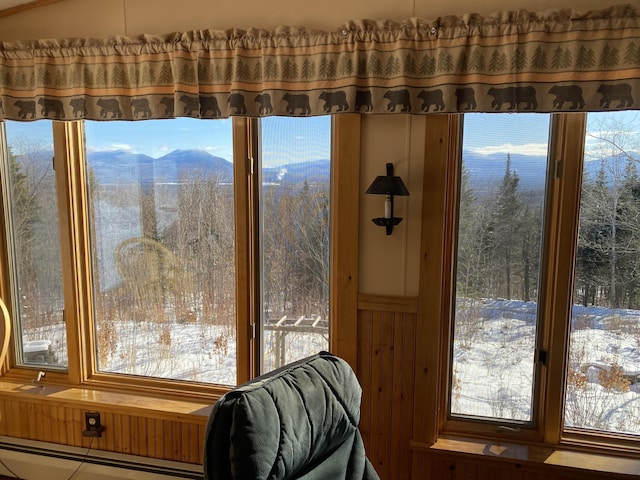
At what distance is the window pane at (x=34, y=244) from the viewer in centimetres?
247

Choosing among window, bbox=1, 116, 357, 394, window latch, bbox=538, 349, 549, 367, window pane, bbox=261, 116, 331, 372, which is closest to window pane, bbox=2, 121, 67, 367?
window, bbox=1, 116, 357, 394

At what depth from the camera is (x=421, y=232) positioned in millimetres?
2010

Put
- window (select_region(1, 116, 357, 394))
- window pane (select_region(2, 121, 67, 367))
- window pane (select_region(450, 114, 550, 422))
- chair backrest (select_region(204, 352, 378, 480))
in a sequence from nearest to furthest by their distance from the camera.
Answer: chair backrest (select_region(204, 352, 378, 480)), window pane (select_region(450, 114, 550, 422)), window (select_region(1, 116, 357, 394)), window pane (select_region(2, 121, 67, 367))

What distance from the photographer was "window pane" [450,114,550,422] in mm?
1979

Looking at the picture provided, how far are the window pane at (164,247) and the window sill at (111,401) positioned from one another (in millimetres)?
133

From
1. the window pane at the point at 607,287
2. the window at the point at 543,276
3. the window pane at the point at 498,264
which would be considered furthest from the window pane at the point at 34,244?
the window pane at the point at 607,287

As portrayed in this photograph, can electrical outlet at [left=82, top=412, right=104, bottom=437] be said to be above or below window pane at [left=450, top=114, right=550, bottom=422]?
below

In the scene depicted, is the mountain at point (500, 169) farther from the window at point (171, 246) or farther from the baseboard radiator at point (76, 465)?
the baseboard radiator at point (76, 465)

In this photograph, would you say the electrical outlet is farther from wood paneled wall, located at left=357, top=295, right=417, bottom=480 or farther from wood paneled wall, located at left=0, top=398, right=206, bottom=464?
wood paneled wall, located at left=357, top=295, right=417, bottom=480

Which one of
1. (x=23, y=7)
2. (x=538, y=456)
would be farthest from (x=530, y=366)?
(x=23, y=7)

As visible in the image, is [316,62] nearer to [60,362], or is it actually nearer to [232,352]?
[232,352]

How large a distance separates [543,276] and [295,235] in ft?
3.56

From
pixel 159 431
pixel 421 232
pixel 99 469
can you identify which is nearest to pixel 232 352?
pixel 159 431

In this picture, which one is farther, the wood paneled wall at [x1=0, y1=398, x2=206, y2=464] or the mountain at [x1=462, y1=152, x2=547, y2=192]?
the wood paneled wall at [x1=0, y1=398, x2=206, y2=464]
